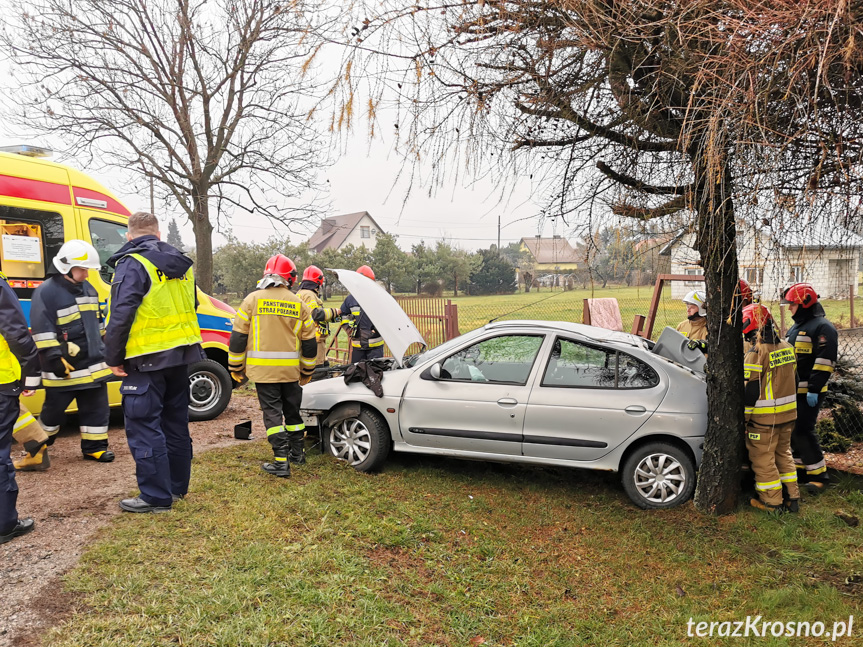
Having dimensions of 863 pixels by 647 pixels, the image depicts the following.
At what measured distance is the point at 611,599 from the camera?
347 centimetres

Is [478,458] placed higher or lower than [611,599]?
higher

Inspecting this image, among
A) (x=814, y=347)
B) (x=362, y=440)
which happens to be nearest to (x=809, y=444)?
(x=814, y=347)

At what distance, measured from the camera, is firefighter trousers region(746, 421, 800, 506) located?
14.8 ft

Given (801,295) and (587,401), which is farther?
(801,295)

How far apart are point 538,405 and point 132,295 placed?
3.22 meters

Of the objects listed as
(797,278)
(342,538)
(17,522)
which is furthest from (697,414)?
(17,522)

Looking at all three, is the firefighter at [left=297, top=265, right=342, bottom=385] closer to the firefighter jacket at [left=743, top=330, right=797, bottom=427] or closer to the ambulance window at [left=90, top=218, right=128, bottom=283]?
the ambulance window at [left=90, top=218, right=128, bottom=283]

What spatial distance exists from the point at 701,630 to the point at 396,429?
2.82 metres

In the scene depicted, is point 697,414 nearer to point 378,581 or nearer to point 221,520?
point 378,581

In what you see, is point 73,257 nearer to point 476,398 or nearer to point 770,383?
point 476,398

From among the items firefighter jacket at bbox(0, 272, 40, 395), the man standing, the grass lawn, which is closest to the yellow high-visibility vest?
the man standing

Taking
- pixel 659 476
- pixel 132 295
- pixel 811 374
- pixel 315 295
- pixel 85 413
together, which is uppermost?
pixel 315 295

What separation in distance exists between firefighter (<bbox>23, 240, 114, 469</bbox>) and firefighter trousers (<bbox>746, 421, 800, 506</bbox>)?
5.74m

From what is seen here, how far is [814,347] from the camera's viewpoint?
5125mm
